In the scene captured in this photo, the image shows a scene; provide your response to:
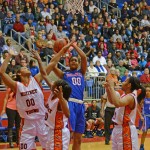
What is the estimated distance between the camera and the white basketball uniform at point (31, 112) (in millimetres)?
8016

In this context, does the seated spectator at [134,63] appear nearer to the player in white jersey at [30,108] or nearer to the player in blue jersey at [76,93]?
the player in blue jersey at [76,93]

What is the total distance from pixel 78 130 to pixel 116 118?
61.0 inches

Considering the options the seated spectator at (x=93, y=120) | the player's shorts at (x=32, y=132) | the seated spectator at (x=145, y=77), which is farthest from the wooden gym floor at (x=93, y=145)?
the player's shorts at (x=32, y=132)

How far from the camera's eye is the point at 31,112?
8055 mm

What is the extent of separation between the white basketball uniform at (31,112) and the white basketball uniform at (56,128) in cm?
68

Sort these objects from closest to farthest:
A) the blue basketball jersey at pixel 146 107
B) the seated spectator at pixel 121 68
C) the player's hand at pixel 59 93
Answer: the player's hand at pixel 59 93 → the blue basketball jersey at pixel 146 107 → the seated spectator at pixel 121 68

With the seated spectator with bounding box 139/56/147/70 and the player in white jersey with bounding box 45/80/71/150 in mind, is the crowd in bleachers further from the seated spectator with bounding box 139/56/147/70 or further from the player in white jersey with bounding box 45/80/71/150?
the player in white jersey with bounding box 45/80/71/150

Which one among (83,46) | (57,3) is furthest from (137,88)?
(57,3)

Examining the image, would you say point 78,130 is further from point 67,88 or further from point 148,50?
point 148,50

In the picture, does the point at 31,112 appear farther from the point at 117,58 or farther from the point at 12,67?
the point at 117,58

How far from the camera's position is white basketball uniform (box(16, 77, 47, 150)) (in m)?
8.02

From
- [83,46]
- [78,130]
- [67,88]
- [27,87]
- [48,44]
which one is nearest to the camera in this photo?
[67,88]

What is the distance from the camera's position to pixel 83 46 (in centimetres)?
1995

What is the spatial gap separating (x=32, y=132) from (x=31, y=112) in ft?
1.04
